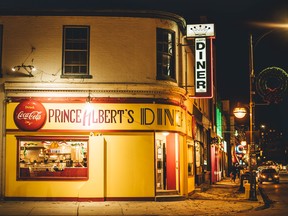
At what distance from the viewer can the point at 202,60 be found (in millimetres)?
21438

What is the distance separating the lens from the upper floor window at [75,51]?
2023cm

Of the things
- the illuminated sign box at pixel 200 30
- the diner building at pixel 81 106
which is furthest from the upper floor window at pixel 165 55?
the illuminated sign box at pixel 200 30

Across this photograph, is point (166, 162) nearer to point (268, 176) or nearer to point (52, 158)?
point (52, 158)

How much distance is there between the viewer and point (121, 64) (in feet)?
66.8

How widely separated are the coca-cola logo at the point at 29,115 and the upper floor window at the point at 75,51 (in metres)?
1.94

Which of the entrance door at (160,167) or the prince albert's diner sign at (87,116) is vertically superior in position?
the prince albert's diner sign at (87,116)

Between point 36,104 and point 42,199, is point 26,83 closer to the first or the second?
point 36,104

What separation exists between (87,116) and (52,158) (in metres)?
2.30

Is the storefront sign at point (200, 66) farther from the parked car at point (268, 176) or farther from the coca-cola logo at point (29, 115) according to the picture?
the parked car at point (268, 176)

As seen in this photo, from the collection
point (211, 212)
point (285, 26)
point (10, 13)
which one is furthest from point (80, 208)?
point (285, 26)

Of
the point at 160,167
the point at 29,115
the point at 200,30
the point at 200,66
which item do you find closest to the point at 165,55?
the point at 200,66

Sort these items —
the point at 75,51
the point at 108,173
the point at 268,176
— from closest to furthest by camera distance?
1. the point at 108,173
2. the point at 75,51
3. the point at 268,176

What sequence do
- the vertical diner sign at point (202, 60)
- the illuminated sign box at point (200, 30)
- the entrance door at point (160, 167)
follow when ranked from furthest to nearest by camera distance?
the vertical diner sign at point (202, 60) → the illuminated sign box at point (200, 30) → the entrance door at point (160, 167)

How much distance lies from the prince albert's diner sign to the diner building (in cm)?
4
